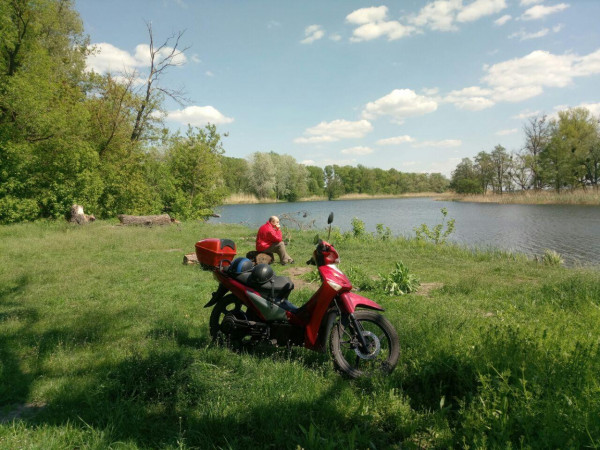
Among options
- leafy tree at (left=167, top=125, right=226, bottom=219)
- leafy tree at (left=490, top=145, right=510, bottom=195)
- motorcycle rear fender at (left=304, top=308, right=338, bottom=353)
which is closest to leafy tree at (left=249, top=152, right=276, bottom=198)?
leafy tree at (left=167, top=125, right=226, bottom=219)

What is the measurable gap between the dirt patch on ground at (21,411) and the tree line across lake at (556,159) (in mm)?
54982

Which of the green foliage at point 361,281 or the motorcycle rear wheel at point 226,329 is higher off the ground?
the motorcycle rear wheel at point 226,329

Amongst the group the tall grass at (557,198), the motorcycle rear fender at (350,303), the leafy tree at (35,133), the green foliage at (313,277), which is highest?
the leafy tree at (35,133)

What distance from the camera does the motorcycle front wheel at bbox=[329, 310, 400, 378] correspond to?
3273 millimetres

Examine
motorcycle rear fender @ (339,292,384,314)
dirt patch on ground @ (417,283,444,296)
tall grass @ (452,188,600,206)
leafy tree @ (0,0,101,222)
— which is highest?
leafy tree @ (0,0,101,222)

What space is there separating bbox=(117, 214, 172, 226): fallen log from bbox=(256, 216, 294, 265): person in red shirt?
10740 mm

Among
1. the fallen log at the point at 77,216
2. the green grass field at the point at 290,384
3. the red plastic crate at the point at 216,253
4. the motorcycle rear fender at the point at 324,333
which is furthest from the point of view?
the fallen log at the point at 77,216

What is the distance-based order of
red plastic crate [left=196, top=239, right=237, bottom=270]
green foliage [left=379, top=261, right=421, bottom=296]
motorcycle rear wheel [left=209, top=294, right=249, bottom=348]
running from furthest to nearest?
green foliage [left=379, top=261, right=421, bottom=296], red plastic crate [left=196, top=239, right=237, bottom=270], motorcycle rear wheel [left=209, top=294, right=249, bottom=348]

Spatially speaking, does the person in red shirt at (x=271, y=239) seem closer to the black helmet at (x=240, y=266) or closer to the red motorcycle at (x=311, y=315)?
the red motorcycle at (x=311, y=315)

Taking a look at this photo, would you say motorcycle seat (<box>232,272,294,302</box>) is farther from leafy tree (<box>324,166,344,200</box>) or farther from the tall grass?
leafy tree (<box>324,166,344,200</box>)

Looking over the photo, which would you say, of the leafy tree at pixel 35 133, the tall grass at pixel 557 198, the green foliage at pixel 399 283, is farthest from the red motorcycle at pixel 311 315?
the tall grass at pixel 557 198

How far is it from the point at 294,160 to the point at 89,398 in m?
70.5

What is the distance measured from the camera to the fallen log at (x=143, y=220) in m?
17.7

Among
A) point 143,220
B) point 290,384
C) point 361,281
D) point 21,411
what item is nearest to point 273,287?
point 290,384
